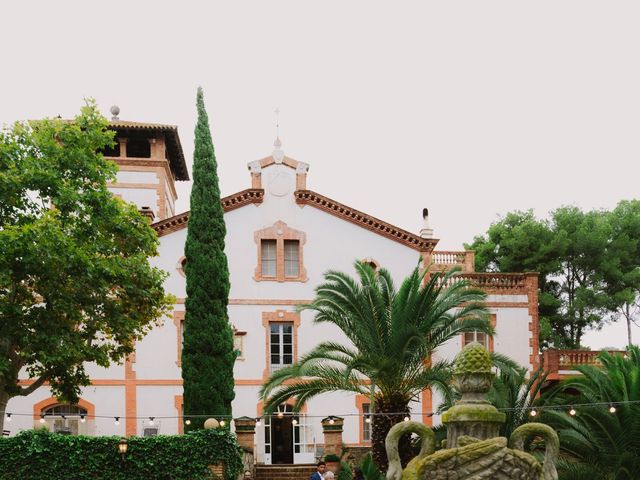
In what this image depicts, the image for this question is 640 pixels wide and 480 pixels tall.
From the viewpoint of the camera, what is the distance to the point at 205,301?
1141 inches

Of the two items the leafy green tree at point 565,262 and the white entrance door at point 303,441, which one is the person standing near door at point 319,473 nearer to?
the white entrance door at point 303,441

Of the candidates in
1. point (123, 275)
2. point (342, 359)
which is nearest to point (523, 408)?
point (342, 359)

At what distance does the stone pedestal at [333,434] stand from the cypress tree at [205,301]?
3112 millimetres

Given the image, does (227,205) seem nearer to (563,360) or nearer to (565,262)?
(563,360)

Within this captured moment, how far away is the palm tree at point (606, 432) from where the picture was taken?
20016 mm

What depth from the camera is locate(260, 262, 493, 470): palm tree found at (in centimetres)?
2350

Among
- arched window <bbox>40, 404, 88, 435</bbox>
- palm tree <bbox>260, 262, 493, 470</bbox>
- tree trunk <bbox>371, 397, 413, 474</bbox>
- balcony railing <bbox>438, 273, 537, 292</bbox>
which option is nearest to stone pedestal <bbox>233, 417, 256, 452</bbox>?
palm tree <bbox>260, 262, 493, 470</bbox>

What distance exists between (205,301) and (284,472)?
5913mm

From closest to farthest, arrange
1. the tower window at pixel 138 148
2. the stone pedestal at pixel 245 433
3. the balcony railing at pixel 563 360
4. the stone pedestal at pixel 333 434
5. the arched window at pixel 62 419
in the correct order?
the stone pedestal at pixel 245 433 < the stone pedestal at pixel 333 434 < the arched window at pixel 62 419 < the balcony railing at pixel 563 360 < the tower window at pixel 138 148

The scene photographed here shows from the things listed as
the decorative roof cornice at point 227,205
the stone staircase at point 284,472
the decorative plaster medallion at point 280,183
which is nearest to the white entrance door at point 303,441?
the stone staircase at point 284,472

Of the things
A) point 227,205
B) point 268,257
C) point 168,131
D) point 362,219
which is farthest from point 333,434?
point 168,131

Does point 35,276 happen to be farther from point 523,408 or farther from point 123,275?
point 523,408

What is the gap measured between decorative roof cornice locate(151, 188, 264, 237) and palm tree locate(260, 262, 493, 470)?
944 centimetres

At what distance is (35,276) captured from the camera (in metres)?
24.5
